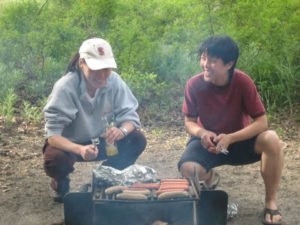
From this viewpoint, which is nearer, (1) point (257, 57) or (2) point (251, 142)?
(2) point (251, 142)

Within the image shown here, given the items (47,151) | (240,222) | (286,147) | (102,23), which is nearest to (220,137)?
(240,222)

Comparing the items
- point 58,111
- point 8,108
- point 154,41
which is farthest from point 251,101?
point 154,41

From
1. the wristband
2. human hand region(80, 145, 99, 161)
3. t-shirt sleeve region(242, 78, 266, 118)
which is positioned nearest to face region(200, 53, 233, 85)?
t-shirt sleeve region(242, 78, 266, 118)

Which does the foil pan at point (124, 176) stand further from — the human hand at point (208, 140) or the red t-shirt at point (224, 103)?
the red t-shirt at point (224, 103)

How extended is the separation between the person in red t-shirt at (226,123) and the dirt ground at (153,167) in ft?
1.55

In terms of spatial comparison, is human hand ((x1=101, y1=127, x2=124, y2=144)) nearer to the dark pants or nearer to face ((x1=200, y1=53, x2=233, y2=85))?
the dark pants

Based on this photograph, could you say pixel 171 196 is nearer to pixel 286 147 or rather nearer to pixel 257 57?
pixel 286 147

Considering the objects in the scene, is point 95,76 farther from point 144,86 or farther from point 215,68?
point 144,86

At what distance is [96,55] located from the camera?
15.1ft

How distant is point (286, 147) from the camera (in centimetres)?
677

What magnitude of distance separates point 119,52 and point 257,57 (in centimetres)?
184

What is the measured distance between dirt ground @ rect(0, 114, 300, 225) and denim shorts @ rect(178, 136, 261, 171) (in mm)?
476

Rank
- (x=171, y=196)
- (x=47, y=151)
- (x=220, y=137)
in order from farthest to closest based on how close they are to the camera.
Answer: (x=47, y=151) < (x=220, y=137) < (x=171, y=196)

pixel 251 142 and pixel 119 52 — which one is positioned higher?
pixel 119 52
